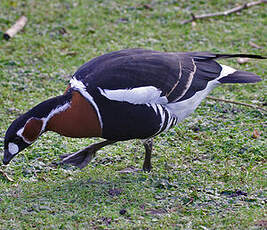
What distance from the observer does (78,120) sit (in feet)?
14.0

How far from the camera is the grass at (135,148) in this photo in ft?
13.2

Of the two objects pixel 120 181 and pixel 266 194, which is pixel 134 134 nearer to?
pixel 120 181

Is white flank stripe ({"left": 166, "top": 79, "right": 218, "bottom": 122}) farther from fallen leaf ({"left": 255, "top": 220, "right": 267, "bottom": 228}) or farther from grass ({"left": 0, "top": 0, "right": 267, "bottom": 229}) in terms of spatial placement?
fallen leaf ({"left": 255, "top": 220, "right": 267, "bottom": 228})

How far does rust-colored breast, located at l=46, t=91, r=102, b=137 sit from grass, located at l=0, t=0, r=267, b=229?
0.52 metres

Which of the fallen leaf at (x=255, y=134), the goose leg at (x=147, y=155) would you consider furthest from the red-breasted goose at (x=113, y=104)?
the fallen leaf at (x=255, y=134)

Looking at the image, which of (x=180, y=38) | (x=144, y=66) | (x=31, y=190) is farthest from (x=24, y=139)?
(x=180, y=38)

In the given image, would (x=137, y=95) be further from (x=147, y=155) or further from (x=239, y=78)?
(x=239, y=78)

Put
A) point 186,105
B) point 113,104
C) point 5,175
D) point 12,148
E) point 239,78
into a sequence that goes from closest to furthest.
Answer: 1. point 113,104
2. point 12,148
3. point 5,175
4. point 186,105
5. point 239,78

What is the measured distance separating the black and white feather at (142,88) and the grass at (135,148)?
55cm

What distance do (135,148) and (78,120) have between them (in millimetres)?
1208

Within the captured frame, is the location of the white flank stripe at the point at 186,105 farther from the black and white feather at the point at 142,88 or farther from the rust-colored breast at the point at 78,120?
the rust-colored breast at the point at 78,120

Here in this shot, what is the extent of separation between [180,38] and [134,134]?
388 centimetres

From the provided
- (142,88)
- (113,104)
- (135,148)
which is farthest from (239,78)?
(113,104)

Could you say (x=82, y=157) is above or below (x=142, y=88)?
below
